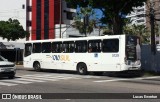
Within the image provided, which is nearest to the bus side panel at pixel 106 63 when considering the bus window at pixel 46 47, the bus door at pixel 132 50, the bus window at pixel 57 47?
the bus door at pixel 132 50

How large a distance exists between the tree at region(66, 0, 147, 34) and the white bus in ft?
14.5

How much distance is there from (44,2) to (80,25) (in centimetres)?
1472

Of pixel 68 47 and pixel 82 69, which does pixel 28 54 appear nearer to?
pixel 68 47

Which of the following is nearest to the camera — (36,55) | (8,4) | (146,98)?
(146,98)

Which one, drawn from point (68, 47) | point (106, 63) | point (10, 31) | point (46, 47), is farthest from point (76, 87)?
point (10, 31)

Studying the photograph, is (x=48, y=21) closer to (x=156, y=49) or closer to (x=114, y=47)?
(x=156, y=49)

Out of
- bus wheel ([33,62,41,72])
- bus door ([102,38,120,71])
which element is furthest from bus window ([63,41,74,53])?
bus wheel ([33,62,41,72])

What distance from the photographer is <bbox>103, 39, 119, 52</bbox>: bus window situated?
2542 centimetres

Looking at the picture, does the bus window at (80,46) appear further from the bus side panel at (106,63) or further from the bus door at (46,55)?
the bus door at (46,55)

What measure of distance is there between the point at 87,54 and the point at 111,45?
238 cm

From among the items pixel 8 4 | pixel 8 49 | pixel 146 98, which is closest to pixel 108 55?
pixel 146 98

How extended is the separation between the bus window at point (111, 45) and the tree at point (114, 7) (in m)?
5.38

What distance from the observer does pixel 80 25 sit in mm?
65625

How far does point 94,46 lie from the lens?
88.8 feet
